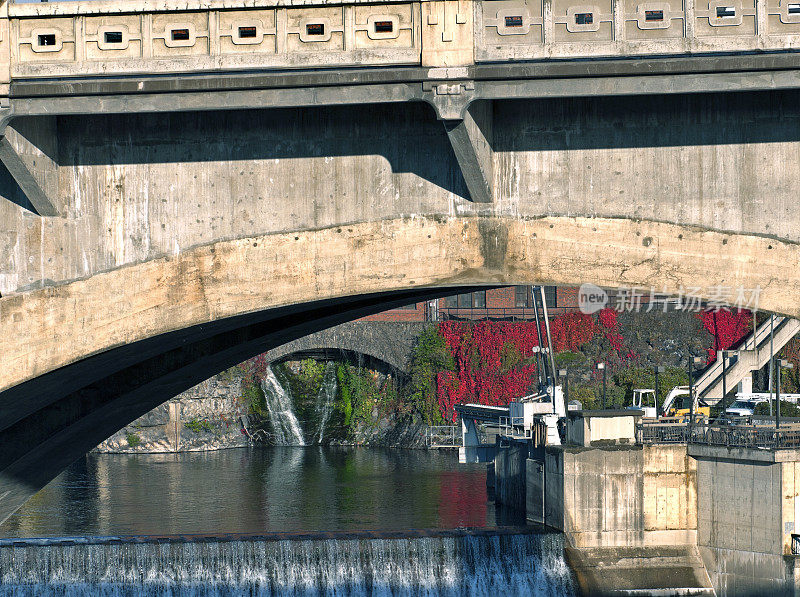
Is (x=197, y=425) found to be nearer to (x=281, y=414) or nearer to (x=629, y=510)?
(x=281, y=414)

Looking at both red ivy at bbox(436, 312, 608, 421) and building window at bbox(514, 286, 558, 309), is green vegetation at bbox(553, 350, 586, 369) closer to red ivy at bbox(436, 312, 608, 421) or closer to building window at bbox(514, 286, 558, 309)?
red ivy at bbox(436, 312, 608, 421)

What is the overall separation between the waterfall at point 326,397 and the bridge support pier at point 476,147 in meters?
58.5

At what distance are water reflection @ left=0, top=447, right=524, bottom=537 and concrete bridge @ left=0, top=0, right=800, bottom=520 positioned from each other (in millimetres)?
33529

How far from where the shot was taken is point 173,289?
1194 cm

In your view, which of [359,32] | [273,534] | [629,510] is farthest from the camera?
[629,510]

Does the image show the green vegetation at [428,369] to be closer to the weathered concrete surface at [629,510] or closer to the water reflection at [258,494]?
the water reflection at [258,494]

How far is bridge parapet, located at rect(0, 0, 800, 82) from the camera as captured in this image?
1117 centimetres

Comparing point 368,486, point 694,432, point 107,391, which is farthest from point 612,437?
point 107,391

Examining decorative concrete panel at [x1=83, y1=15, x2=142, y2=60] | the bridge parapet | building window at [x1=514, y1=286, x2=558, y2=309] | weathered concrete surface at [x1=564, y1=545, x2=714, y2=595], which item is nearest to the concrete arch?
the bridge parapet

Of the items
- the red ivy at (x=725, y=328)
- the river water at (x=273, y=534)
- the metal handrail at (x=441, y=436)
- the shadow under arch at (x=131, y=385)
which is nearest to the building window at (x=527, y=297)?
the red ivy at (x=725, y=328)

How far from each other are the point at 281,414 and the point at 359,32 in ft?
194

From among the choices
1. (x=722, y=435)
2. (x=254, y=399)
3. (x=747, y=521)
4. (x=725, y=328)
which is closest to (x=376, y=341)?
(x=254, y=399)

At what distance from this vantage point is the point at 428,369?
68812mm

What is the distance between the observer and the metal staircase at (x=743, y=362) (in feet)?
202
